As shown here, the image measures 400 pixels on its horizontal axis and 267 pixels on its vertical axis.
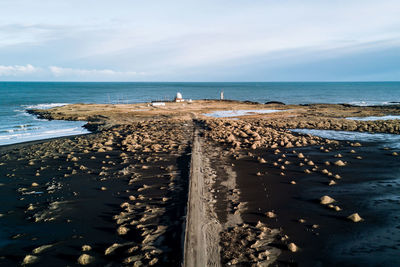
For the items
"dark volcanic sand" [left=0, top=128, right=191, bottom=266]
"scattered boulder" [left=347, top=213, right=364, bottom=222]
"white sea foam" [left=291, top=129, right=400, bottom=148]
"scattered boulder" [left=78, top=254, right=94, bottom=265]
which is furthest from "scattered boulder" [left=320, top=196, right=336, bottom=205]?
"white sea foam" [left=291, top=129, right=400, bottom=148]

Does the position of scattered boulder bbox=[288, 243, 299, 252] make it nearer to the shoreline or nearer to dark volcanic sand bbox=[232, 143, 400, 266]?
the shoreline

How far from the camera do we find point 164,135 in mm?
30406

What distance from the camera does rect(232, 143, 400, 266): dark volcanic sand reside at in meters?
9.16

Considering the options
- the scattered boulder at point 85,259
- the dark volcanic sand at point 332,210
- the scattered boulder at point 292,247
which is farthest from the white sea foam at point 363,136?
the scattered boulder at point 85,259

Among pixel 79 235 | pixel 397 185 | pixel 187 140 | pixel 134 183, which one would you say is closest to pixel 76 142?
pixel 187 140

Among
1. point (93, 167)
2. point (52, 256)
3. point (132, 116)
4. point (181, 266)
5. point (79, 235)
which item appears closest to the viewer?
point (181, 266)

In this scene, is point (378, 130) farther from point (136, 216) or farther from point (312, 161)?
point (136, 216)

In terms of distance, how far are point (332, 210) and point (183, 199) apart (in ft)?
25.1

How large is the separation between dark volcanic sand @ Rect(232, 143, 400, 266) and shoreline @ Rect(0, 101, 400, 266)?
6 cm

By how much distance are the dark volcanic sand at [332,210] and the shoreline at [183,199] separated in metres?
0.06

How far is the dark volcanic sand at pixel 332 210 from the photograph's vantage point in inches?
360

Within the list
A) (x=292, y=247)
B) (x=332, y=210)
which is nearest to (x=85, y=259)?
(x=292, y=247)

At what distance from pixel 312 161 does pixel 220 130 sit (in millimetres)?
13558

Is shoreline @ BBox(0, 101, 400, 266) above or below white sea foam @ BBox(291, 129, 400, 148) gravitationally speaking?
below
